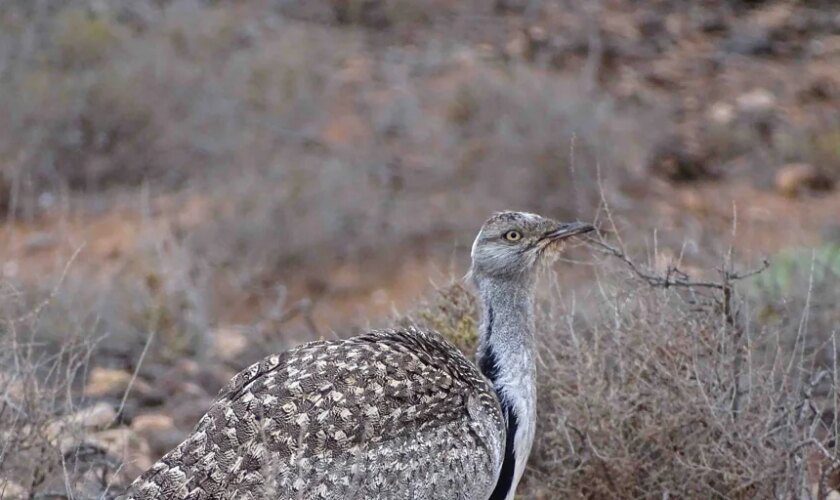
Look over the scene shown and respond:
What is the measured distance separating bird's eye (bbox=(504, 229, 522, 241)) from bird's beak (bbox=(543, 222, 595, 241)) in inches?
3.6

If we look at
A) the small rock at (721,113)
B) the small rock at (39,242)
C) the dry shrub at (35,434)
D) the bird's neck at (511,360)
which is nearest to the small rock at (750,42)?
the small rock at (721,113)

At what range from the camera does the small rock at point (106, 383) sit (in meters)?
6.77

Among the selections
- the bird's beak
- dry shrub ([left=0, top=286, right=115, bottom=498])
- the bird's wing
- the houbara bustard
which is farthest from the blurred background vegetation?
the bird's wing

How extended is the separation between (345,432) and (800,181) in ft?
25.9

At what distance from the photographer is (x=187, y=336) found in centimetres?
756

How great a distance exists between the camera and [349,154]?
11125mm

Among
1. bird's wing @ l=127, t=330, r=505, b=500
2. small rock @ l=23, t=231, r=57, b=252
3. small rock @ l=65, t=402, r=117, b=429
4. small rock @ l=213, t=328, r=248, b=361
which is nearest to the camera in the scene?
bird's wing @ l=127, t=330, r=505, b=500

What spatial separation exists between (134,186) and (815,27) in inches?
274

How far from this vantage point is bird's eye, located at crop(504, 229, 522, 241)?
15.6 feet

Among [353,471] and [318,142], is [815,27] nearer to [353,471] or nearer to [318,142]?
[318,142]

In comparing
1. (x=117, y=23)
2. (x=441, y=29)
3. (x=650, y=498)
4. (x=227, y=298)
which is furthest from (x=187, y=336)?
(x=441, y=29)

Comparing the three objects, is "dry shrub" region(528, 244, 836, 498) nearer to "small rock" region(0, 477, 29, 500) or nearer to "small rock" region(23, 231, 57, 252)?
"small rock" region(0, 477, 29, 500)

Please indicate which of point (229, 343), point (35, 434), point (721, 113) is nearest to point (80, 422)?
point (35, 434)

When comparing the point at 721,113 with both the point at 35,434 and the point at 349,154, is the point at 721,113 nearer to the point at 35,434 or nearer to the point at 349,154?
the point at 349,154
